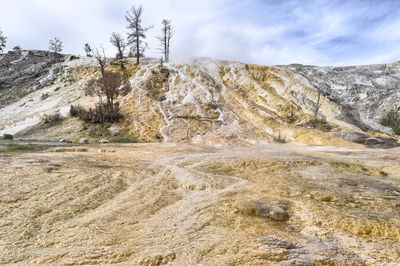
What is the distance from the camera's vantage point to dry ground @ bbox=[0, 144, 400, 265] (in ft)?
9.31

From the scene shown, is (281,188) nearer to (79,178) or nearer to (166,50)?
(79,178)

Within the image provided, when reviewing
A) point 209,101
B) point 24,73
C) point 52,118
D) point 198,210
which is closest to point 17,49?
point 24,73

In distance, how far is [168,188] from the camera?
19.0ft

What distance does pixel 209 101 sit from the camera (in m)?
23.9

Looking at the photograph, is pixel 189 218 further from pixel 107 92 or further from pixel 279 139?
pixel 107 92

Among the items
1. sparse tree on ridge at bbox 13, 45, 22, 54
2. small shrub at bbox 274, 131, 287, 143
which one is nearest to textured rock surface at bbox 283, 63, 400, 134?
small shrub at bbox 274, 131, 287, 143

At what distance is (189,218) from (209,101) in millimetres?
20635

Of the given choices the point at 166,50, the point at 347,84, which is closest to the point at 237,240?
the point at 347,84

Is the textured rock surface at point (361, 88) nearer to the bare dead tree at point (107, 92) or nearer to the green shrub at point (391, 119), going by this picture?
the green shrub at point (391, 119)

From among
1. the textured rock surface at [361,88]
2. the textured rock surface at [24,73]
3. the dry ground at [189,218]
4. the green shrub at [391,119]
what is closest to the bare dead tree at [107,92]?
the dry ground at [189,218]

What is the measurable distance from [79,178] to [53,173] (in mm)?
796

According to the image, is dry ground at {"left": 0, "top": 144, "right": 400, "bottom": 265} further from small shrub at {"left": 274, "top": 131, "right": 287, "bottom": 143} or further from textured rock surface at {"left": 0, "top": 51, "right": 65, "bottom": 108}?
textured rock surface at {"left": 0, "top": 51, "right": 65, "bottom": 108}

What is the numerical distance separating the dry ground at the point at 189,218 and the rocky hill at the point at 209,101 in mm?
11439

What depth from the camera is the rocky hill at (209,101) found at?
→ 62.7 feet
